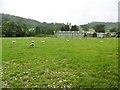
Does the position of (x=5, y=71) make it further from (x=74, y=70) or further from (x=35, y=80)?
(x=74, y=70)

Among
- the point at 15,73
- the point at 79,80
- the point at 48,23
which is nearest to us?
the point at 79,80

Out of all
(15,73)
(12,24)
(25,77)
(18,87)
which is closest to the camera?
(18,87)

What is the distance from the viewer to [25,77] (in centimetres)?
1235

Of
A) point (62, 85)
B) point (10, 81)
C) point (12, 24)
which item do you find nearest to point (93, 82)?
point (62, 85)

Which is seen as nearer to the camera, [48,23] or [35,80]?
[35,80]

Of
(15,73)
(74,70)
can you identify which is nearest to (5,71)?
(15,73)

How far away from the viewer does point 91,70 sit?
13.9 metres

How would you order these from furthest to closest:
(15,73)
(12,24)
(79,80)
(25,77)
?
1. (12,24)
2. (15,73)
3. (25,77)
4. (79,80)

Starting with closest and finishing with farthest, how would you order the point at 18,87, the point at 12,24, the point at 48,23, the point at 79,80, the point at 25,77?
the point at 18,87
the point at 79,80
the point at 25,77
the point at 12,24
the point at 48,23

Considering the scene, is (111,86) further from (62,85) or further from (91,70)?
(91,70)

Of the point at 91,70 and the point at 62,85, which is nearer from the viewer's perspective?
the point at 62,85

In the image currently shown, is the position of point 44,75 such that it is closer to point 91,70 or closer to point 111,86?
point 91,70

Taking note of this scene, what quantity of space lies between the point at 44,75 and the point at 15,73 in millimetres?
1772

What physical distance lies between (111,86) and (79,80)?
5.46 ft
